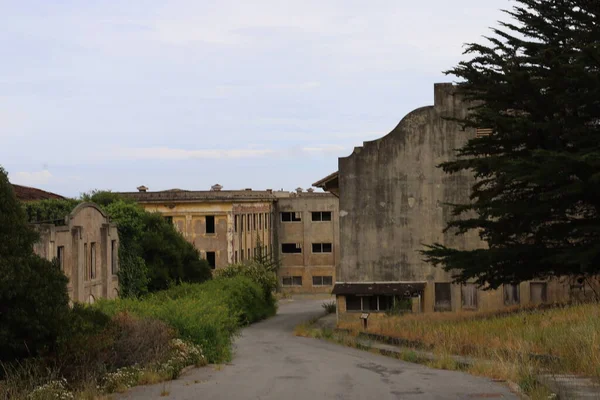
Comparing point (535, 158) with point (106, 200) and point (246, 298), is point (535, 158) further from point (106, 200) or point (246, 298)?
point (106, 200)

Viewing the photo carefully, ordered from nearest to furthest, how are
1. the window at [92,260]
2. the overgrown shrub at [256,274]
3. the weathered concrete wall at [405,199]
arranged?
the window at [92,260] → the weathered concrete wall at [405,199] → the overgrown shrub at [256,274]

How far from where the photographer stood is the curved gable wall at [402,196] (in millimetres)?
42531

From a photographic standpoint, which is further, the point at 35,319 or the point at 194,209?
the point at 194,209

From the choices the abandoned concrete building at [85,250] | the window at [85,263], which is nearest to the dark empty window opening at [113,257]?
the abandoned concrete building at [85,250]

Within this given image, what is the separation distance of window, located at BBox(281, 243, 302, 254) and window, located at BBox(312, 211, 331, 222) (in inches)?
118

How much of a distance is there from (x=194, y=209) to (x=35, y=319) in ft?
177

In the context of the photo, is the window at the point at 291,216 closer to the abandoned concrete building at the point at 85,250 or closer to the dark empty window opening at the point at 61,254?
the abandoned concrete building at the point at 85,250

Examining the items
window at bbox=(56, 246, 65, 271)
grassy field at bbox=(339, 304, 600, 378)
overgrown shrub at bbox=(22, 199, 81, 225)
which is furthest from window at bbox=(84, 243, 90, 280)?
grassy field at bbox=(339, 304, 600, 378)

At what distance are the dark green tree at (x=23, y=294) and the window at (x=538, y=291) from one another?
30335mm

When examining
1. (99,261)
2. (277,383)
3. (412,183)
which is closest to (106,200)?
(99,261)

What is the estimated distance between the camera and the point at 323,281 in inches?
3174

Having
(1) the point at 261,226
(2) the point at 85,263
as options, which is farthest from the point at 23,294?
(1) the point at 261,226

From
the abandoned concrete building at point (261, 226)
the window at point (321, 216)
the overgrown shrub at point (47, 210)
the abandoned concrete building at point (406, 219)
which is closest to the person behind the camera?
the overgrown shrub at point (47, 210)

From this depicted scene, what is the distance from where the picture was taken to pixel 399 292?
139ft
